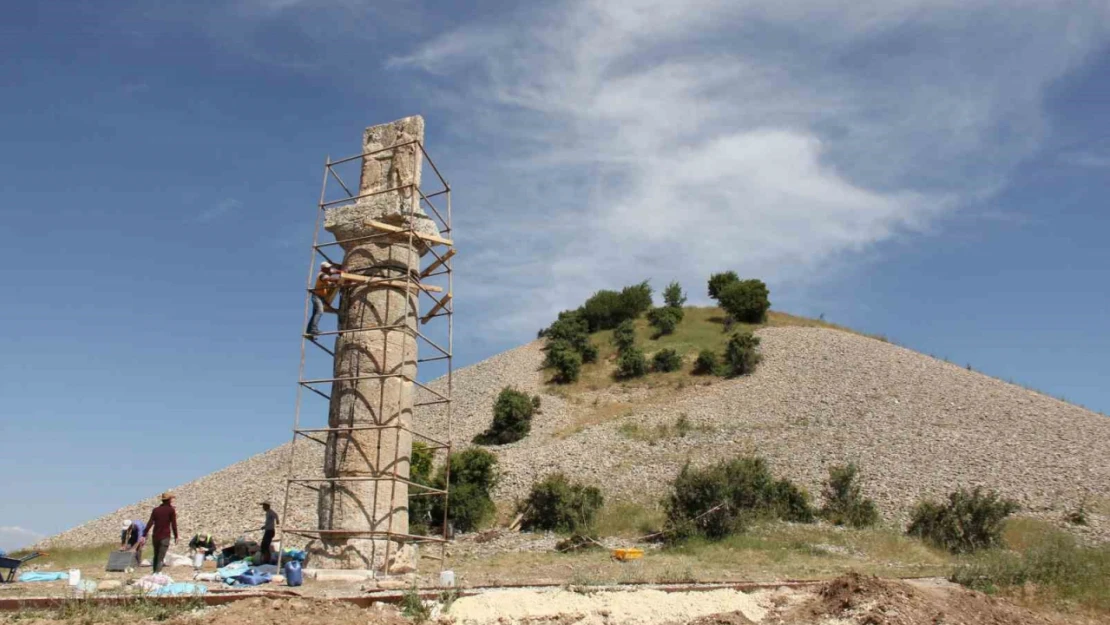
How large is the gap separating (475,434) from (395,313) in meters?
23.5

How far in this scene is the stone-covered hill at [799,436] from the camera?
24.2 m

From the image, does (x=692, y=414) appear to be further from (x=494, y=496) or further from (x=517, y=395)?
(x=494, y=496)

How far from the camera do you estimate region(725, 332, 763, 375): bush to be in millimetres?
38375

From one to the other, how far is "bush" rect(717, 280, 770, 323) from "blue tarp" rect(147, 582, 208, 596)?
41424 millimetres

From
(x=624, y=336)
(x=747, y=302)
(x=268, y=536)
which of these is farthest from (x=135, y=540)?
(x=747, y=302)

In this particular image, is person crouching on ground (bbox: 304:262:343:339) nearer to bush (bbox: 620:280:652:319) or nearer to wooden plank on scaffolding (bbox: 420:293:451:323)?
wooden plank on scaffolding (bbox: 420:293:451:323)

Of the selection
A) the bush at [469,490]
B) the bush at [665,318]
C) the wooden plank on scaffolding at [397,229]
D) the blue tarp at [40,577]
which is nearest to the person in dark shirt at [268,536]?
the blue tarp at [40,577]

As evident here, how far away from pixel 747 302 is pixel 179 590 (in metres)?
41.7

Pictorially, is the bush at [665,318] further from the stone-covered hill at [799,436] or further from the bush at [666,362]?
the stone-covered hill at [799,436]

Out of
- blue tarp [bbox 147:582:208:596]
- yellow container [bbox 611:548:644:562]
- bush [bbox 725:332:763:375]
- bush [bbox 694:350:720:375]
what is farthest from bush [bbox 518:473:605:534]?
bush [bbox 694:350:720:375]

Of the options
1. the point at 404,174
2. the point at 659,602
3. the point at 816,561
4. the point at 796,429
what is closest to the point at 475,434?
the point at 796,429

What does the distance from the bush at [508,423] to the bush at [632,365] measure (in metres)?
7.53

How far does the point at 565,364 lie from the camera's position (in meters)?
40.9

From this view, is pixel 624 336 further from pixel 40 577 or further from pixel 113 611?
pixel 113 611
